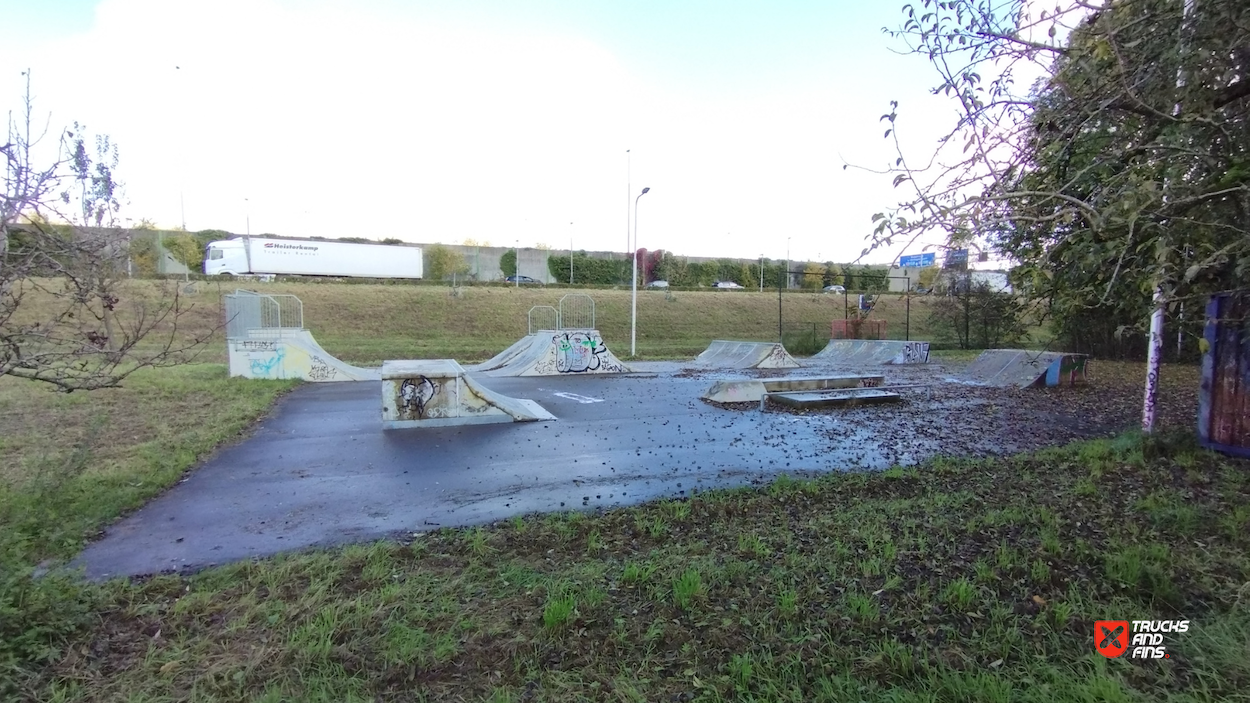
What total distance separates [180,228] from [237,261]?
935cm

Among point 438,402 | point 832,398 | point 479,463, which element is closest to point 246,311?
point 438,402

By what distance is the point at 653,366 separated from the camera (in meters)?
19.7

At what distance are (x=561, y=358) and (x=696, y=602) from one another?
14455 millimetres

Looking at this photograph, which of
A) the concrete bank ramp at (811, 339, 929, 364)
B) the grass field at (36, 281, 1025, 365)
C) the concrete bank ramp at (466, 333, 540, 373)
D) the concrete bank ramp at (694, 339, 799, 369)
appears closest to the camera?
the concrete bank ramp at (466, 333, 540, 373)

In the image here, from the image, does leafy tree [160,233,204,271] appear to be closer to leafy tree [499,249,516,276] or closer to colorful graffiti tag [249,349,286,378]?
leafy tree [499,249,516,276]

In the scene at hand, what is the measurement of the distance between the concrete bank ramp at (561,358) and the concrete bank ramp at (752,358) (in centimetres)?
390

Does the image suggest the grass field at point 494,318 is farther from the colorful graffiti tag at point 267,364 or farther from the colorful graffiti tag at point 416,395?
the colorful graffiti tag at point 416,395

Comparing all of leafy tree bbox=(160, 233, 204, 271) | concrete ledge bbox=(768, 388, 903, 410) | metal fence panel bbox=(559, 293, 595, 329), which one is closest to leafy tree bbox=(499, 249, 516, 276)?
metal fence panel bbox=(559, 293, 595, 329)

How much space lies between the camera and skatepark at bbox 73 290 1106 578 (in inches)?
A: 194

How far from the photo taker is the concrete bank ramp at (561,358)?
56.6 feet

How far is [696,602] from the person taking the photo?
325cm

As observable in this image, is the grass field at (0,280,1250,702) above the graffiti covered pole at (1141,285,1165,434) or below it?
below

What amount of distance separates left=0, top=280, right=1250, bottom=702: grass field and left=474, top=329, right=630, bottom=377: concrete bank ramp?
11736 millimetres

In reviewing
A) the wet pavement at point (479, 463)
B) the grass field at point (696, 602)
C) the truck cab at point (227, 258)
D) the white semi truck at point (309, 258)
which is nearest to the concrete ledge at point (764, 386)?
the wet pavement at point (479, 463)
